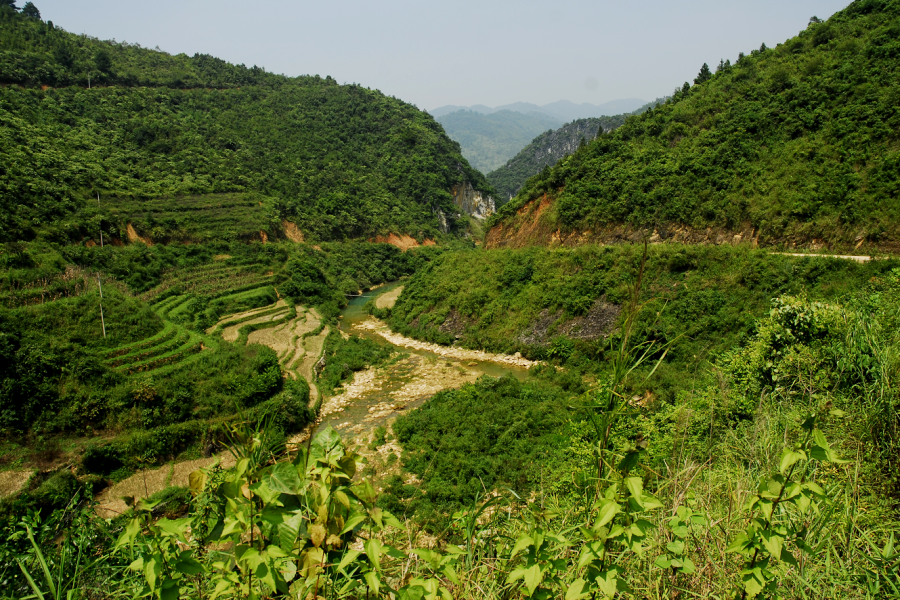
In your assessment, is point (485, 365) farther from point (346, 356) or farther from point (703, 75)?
point (703, 75)

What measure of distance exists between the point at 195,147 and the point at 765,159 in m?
49.4

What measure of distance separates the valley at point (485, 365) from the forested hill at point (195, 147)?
1.51 ft

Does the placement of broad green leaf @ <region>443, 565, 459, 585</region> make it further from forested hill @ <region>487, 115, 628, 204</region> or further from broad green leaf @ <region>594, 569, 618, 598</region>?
forested hill @ <region>487, 115, 628, 204</region>

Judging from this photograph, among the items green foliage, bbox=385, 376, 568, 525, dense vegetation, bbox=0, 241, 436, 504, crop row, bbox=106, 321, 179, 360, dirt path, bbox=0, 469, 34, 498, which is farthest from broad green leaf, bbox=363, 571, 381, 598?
crop row, bbox=106, 321, 179, 360

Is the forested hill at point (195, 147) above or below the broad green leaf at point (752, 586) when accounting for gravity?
above

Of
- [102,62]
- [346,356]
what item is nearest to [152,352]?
[346,356]

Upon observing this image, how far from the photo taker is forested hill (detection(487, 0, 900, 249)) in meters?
17.8

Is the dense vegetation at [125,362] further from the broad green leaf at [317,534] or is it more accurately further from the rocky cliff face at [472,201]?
the rocky cliff face at [472,201]

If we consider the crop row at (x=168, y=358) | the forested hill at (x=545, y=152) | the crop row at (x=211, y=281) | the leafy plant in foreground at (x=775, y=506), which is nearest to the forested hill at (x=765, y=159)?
the crop row at (x=211, y=281)

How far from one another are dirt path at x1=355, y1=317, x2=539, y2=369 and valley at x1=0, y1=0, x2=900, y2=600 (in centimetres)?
24

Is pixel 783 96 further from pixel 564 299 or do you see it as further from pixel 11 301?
pixel 11 301

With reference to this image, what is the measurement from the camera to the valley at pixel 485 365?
1.84m

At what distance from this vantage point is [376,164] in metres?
68.4

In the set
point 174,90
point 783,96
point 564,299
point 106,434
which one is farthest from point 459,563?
point 174,90
